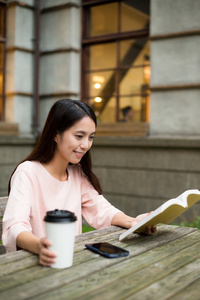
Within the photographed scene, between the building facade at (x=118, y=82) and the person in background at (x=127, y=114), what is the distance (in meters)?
0.05

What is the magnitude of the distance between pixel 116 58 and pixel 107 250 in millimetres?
5522

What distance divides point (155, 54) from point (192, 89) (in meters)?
0.81

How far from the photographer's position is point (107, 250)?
5.84 feet

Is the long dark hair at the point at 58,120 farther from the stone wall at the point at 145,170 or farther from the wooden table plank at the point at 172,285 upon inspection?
the stone wall at the point at 145,170

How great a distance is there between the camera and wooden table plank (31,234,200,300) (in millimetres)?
1323

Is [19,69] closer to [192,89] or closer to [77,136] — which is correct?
[192,89]

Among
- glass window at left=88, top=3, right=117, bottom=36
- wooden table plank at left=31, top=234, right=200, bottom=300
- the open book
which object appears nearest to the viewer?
wooden table plank at left=31, top=234, right=200, bottom=300

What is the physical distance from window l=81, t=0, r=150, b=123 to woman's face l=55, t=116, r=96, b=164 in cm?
435

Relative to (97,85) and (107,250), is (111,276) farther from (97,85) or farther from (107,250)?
(97,85)

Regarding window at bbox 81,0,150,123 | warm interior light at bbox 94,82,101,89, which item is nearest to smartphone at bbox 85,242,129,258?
window at bbox 81,0,150,123

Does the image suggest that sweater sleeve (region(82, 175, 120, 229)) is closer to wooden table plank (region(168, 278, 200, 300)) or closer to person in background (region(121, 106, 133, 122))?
wooden table plank (region(168, 278, 200, 300))

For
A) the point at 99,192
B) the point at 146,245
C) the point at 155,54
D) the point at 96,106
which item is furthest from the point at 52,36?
the point at 146,245

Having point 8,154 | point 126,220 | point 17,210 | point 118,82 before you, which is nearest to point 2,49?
point 8,154

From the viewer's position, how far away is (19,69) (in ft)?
23.0
